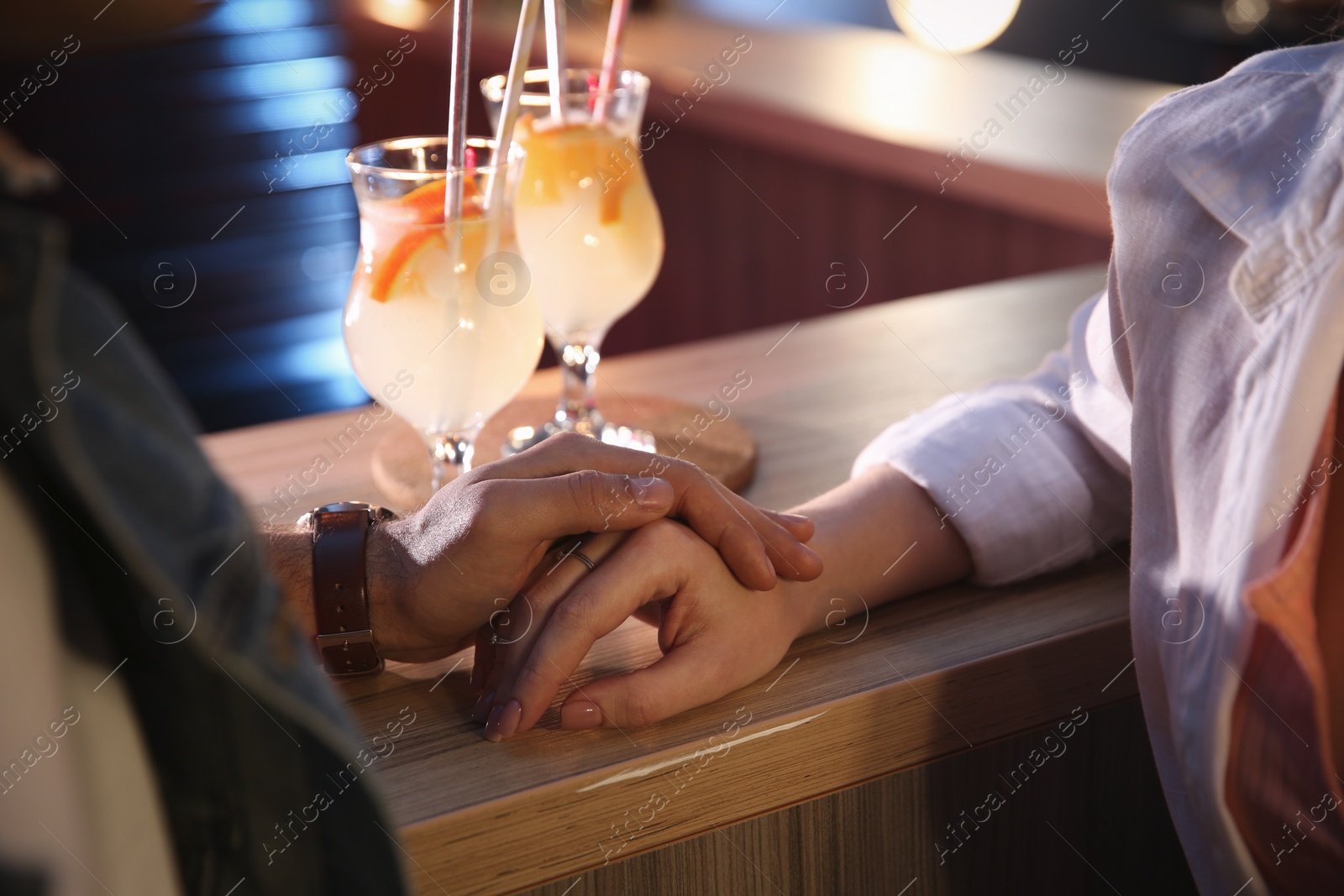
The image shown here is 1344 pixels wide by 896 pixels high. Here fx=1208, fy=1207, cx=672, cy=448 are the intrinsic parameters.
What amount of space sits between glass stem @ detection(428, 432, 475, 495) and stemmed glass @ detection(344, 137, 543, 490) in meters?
0.01

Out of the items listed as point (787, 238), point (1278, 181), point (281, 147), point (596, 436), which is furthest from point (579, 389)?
point (281, 147)

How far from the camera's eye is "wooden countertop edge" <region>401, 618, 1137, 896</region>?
58 cm

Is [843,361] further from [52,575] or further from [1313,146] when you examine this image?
[52,575]

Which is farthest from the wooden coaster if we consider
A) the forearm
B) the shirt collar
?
the shirt collar

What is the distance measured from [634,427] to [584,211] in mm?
187

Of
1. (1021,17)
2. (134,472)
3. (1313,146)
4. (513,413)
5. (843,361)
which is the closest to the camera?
(134,472)

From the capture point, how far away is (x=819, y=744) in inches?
25.7

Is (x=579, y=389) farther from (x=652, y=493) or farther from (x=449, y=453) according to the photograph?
(x=652, y=493)

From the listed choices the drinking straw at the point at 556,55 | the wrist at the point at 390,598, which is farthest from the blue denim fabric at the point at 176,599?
the drinking straw at the point at 556,55

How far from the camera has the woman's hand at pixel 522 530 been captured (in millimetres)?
A: 633

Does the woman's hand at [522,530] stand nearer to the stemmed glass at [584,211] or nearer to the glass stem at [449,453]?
the glass stem at [449,453]

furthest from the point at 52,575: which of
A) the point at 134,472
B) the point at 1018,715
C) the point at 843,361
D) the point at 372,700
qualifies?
the point at 843,361

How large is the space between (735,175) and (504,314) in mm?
1924

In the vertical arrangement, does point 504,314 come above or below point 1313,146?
below
